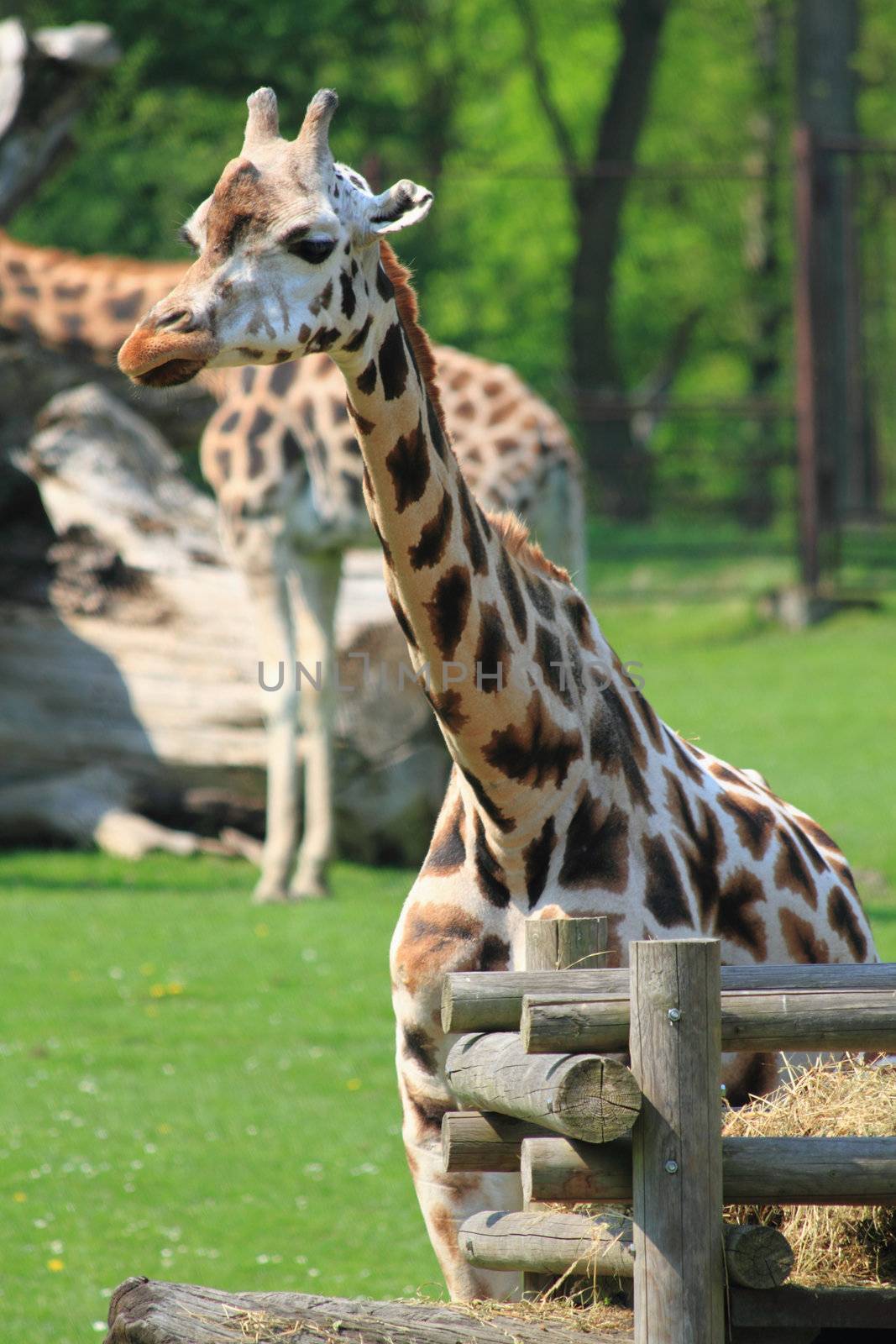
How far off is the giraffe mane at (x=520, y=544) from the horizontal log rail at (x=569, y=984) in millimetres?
1106

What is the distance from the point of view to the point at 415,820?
10461 mm

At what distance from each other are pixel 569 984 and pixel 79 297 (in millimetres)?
7956

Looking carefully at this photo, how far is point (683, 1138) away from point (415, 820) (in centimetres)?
732

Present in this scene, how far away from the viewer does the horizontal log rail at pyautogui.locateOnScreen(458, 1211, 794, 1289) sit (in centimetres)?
327

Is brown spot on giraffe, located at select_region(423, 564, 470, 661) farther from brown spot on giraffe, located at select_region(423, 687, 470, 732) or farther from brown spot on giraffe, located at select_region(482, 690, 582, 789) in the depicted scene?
brown spot on giraffe, located at select_region(482, 690, 582, 789)

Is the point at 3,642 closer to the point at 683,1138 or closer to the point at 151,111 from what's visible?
the point at 683,1138

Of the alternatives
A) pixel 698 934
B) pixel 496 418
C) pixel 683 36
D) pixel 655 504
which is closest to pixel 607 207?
pixel 655 504

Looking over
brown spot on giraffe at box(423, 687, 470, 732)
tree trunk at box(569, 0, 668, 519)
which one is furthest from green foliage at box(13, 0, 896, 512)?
brown spot on giraffe at box(423, 687, 470, 732)

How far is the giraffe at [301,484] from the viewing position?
933 centimetres

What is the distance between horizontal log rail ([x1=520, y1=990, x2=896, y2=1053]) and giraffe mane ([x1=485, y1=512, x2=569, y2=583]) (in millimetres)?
1284

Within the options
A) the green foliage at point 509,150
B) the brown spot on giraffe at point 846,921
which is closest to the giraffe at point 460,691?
the brown spot on giraffe at point 846,921

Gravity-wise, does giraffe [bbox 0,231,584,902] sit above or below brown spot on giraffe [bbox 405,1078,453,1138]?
above

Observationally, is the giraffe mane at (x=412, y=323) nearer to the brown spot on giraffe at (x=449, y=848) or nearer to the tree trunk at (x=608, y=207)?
the brown spot on giraffe at (x=449, y=848)

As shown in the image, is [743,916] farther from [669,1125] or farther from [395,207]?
[395,207]
